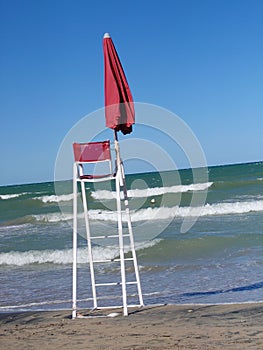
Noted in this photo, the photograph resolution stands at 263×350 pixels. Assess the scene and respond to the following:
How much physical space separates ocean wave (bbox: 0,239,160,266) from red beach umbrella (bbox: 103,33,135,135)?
7.89 meters

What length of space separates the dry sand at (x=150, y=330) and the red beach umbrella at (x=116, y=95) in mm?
2452

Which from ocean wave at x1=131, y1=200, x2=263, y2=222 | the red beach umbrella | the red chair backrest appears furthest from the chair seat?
ocean wave at x1=131, y1=200, x2=263, y2=222

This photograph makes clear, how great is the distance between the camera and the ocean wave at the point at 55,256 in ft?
48.5

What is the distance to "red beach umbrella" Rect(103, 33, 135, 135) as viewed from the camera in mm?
6891

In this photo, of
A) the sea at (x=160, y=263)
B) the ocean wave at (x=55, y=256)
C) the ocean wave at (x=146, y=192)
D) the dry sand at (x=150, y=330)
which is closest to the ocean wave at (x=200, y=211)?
the sea at (x=160, y=263)

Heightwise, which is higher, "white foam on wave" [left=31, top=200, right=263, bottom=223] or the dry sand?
the dry sand

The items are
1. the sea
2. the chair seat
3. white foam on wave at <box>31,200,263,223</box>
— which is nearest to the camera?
the chair seat

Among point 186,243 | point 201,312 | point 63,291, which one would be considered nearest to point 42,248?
point 186,243

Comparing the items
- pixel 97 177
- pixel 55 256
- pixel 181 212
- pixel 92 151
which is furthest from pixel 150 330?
pixel 181 212

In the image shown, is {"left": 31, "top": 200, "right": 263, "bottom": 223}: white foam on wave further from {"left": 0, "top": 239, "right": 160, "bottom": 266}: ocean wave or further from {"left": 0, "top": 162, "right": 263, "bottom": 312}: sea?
{"left": 0, "top": 239, "right": 160, "bottom": 266}: ocean wave

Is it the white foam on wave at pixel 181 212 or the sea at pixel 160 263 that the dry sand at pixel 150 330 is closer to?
the sea at pixel 160 263

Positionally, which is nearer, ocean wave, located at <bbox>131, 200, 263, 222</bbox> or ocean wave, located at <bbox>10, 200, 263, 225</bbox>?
ocean wave, located at <bbox>131, 200, 263, 222</bbox>

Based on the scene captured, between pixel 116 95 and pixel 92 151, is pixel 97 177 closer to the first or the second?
pixel 92 151

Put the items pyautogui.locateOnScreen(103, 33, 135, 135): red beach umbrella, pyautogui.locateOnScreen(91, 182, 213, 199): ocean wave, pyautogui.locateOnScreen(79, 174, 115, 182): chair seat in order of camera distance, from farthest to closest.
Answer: pyautogui.locateOnScreen(91, 182, 213, 199): ocean wave → pyautogui.locateOnScreen(79, 174, 115, 182): chair seat → pyautogui.locateOnScreen(103, 33, 135, 135): red beach umbrella
